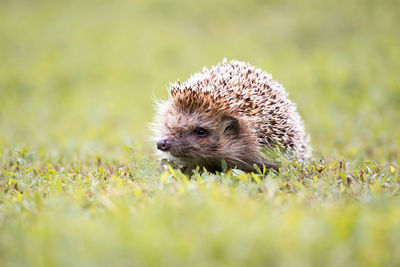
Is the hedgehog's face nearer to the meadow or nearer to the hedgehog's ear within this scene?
the hedgehog's ear

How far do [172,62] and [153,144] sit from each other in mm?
9839

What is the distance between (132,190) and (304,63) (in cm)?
1167

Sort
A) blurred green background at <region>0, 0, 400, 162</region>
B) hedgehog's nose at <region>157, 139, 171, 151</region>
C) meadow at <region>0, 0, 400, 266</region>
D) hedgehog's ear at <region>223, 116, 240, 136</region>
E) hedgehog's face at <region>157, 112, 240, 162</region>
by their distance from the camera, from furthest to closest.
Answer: blurred green background at <region>0, 0, 400, 162</region> → hedgehog's ear at <region>223, 116, 240, 136</region> → hedgehog's face at <region>157, 112, 240, 162</region> → hedgehog's nose at <region>157, 139, 171, 151</region> → meadow at <region>0, 0, 400, 266</region>

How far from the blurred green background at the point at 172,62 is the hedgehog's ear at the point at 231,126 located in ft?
3.95

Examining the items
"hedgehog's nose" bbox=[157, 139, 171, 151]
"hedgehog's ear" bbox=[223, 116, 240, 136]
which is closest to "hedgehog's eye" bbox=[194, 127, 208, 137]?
"hedgehog's ear" bbox=[223, 116, 240, 136]

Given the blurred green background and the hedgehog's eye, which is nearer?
the hedgehog's eye

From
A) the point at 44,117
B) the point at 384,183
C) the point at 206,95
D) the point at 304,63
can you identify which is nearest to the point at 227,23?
the point at 304,63

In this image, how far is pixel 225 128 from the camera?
5449 mm

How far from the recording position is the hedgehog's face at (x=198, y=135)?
5195 millimetres

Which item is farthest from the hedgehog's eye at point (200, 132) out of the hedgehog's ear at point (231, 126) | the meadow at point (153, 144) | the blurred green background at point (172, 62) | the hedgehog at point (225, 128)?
the blurred green background at point (172, 62)

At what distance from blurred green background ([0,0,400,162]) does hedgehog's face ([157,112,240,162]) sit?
3.07 feet

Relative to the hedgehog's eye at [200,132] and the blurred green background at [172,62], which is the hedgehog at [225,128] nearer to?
the hedgehog's eye at [200,132]

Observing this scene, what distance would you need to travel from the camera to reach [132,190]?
3.90 metres

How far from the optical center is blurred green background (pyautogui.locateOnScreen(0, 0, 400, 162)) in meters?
9.04
